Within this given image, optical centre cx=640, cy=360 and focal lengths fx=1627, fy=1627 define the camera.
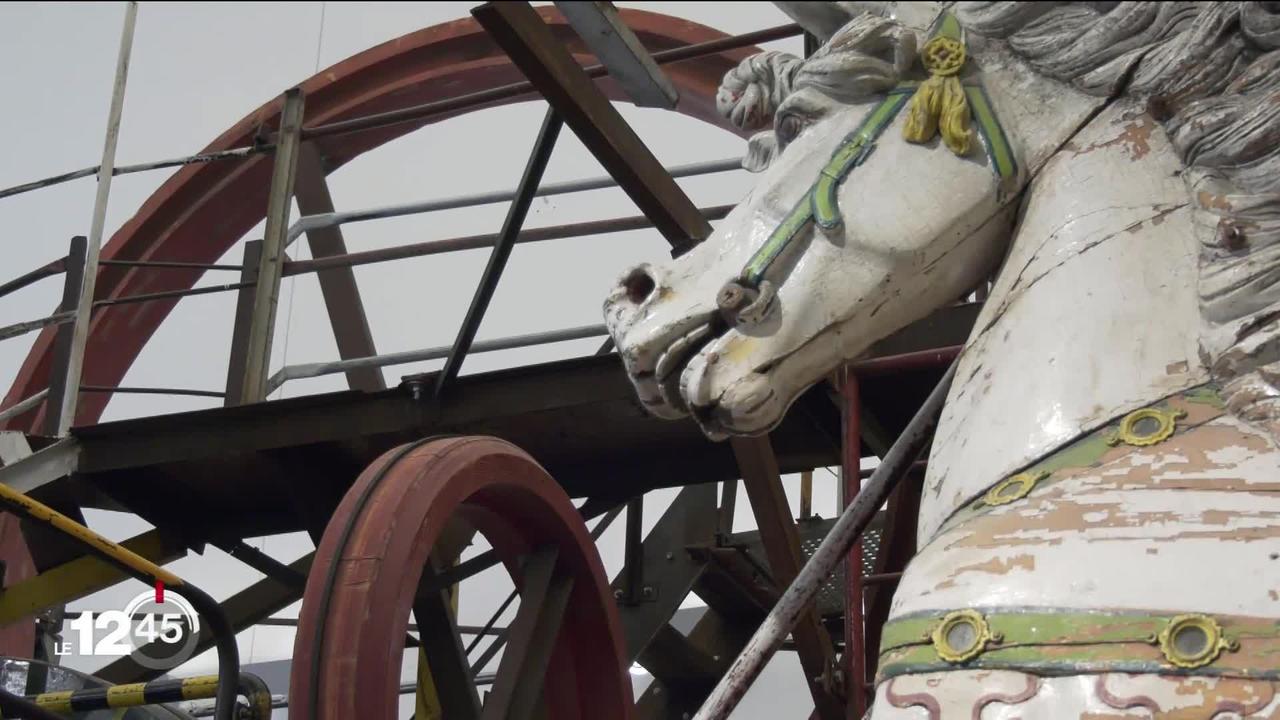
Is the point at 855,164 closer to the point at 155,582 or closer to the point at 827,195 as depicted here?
the point at 827,195

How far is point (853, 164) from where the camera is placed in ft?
6.29

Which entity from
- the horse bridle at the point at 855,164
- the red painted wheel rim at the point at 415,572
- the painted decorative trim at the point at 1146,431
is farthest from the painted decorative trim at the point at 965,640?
the red painted wheel rim at the point at 415,572

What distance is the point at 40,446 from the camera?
5113 millimetres

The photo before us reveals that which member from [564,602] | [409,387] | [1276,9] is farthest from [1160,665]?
[409,387]

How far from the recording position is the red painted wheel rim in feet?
11.9

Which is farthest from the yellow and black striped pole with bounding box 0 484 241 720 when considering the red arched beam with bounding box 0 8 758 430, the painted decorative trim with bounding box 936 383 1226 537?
the red arched beam with bounding box 0 8 758 430

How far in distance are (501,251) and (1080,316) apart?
2.86 meters

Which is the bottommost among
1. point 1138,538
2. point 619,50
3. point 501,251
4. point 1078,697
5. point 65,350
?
point 1078,697

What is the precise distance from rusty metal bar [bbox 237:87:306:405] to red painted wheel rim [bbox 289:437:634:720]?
99 centimetres

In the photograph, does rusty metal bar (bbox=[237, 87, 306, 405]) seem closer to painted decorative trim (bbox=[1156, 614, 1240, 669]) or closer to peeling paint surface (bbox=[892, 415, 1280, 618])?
peeling paint surface (bbox=[892, 415, 1280, 618])

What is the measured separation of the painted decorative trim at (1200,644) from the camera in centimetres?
148

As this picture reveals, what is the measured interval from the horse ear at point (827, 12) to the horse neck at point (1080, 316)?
31 cm

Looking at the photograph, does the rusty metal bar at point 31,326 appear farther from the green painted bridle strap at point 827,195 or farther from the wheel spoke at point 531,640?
the green painted bridle strap at point 827,195

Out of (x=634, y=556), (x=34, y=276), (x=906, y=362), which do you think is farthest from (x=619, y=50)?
(x=34, y=276)
